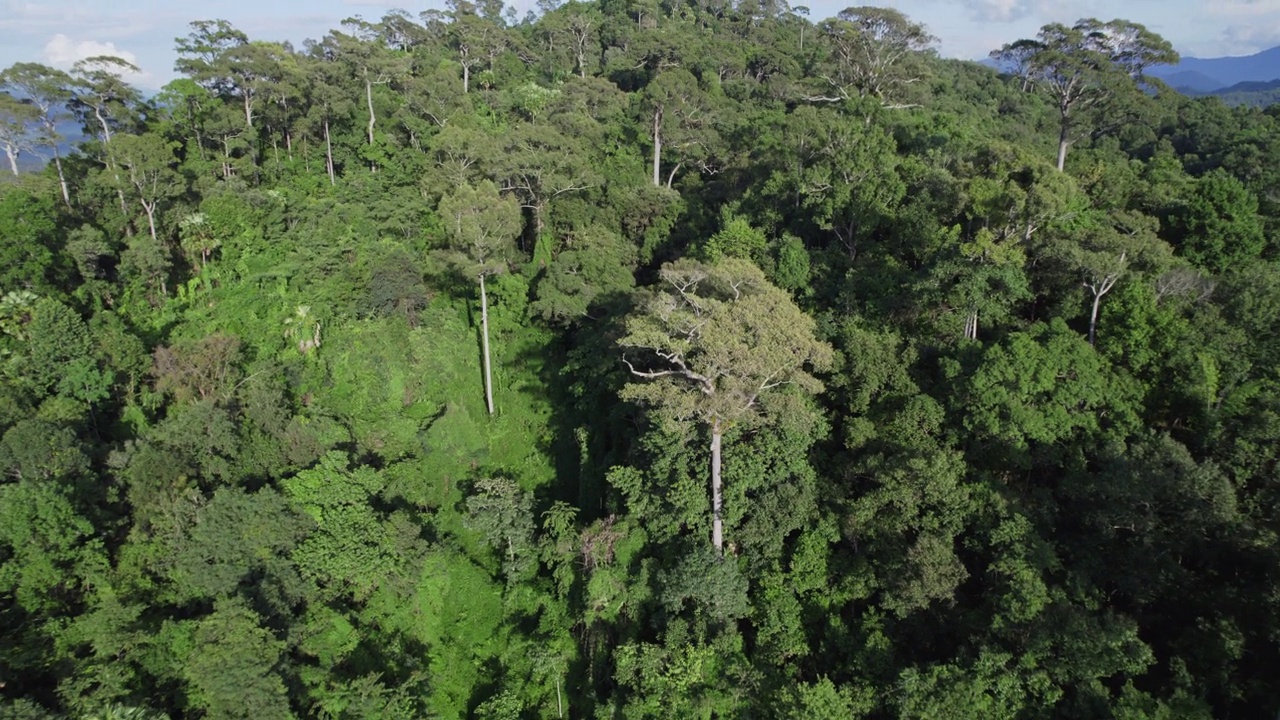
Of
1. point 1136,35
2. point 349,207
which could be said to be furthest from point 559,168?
point 1136,35

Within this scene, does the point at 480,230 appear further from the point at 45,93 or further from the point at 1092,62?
the point at 1092,62

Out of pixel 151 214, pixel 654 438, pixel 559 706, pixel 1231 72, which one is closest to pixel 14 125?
pixel 151 214

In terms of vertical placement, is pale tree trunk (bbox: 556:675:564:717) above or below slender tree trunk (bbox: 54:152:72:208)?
below

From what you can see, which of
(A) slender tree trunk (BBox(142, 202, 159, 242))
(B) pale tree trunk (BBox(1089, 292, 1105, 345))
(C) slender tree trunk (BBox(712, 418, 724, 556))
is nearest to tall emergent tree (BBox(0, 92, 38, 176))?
(A) slender tree trunk (BBox(142, 202, 159, 242))

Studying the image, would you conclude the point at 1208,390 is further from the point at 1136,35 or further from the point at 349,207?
the point at 349,207

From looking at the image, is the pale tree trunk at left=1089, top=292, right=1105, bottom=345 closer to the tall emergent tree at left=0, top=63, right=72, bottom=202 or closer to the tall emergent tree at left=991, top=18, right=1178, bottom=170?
the tall emergent tree at left=991, top=18, right=1178, bottom=170

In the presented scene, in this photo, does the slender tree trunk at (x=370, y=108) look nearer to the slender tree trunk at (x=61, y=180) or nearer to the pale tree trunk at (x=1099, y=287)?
the slender tree trunk at (x=61, y=180)
